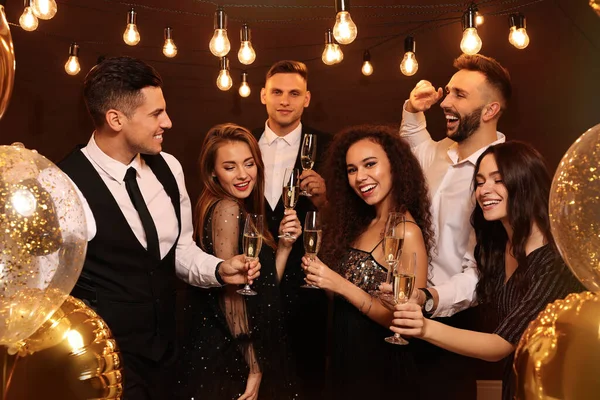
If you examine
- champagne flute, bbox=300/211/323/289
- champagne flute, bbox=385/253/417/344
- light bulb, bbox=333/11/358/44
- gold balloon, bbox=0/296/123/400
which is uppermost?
light bulb, bbox=333/11/358/44

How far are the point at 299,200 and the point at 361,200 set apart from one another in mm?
552

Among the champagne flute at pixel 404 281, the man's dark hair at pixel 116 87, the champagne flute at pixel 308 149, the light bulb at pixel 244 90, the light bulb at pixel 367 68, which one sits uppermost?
the light bulb at pixel 367 68

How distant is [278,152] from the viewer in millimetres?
3682

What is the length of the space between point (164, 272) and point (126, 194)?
33cm

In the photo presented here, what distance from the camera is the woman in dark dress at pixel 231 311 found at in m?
2.71

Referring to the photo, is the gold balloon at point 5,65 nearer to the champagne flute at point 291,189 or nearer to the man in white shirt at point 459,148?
the champagne flute at point 291,189

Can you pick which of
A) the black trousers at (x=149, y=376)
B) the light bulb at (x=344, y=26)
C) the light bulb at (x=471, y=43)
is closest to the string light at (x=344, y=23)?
the light bulb at (x=344, y=26)

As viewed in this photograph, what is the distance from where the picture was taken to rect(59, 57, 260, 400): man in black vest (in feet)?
7.92

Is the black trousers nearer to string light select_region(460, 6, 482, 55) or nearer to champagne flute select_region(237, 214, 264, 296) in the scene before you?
champagne flute select_region(237, 214, 264, 296)

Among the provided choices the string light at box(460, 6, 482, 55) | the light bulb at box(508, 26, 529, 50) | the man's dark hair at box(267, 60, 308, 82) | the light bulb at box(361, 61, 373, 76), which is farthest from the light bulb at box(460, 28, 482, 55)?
the light bulb at box(361, 61, 373, 76)

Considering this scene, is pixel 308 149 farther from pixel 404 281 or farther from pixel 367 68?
pixel 367 68

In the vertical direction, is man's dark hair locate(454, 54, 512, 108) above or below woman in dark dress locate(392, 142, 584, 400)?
above

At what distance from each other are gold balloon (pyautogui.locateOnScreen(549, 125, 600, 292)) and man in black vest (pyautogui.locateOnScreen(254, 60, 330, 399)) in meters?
1.94

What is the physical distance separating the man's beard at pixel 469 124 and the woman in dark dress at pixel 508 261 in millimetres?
897
